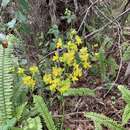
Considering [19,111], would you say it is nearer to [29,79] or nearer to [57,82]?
[29,79]

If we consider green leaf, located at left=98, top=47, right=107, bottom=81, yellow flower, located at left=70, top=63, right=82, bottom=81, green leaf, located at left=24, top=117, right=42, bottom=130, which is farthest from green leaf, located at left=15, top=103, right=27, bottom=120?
green leaf, located at left=98, top=47, right=107, bottom=81

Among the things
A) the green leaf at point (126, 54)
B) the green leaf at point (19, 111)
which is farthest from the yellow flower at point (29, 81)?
the green leaf at point (126, 54)

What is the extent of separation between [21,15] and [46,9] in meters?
1.69

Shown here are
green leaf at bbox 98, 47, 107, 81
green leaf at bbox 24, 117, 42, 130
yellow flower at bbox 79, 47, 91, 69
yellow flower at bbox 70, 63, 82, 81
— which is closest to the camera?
green leaf at bbox 24, 117, 42, 130

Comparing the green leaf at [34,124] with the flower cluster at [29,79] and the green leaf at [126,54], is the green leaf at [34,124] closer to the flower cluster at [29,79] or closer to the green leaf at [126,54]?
the flower cluster at [29,79]

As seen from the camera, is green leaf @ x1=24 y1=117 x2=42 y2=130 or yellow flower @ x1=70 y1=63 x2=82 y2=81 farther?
yellow flower @ x1=70 y1=63 x2=82 y2=81

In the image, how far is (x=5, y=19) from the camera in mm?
→ 4969

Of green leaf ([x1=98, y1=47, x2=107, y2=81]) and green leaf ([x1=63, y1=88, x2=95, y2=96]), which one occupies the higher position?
green leaf ([x1=98, y1=47, x2=107, y2=81])

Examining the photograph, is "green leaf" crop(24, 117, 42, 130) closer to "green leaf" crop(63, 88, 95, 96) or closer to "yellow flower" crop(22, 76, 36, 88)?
"yellow flower" crop(22, 76, 36, 88)

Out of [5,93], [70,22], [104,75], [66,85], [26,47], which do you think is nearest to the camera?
[66,85]

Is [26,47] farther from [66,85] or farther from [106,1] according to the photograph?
[106,1]

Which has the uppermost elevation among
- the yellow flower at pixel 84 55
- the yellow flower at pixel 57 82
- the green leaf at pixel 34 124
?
the yellow flower at pixel 84 55

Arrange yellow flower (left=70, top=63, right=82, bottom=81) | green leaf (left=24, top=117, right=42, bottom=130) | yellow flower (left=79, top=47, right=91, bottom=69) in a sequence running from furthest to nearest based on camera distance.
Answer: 1. yellow flower (left=79, top=47, right=91, bottom=69)
2. yellow flower (left=70, top=63, right=82, bottom=81)
3. green leaf (left=24, top=117, right=42, bottom=130)

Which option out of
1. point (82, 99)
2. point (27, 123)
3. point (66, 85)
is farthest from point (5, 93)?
point (82, 99)
